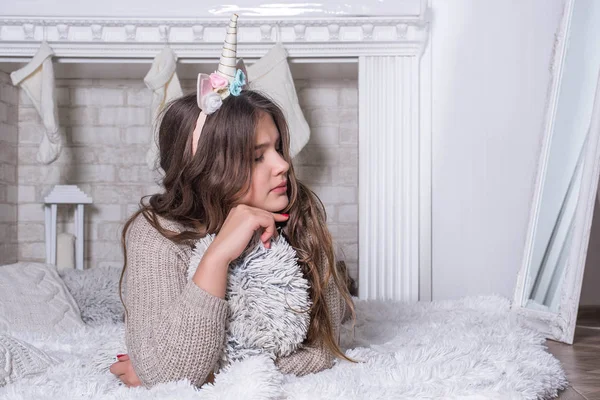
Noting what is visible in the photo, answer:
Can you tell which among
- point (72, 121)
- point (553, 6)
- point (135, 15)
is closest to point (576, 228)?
point (553, 6)

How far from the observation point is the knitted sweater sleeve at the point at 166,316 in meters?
1.12

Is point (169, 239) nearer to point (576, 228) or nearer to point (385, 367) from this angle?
point (385, 367)

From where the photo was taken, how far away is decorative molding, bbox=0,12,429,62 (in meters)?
2.82

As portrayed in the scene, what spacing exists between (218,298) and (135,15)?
1.98 m

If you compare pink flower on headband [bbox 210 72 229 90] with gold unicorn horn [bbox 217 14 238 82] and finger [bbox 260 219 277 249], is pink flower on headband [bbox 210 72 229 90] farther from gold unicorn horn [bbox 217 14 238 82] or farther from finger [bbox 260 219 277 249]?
finger [bbox 260 219 277 249]

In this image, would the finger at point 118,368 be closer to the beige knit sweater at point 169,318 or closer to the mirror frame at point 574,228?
the beige knit sweater at point 169,318

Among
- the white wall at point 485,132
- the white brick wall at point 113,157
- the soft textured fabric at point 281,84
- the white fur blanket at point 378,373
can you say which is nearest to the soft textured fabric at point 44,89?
the white brick wall at point 113,157

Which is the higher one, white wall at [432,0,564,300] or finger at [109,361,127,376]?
white wall at [432,0,564,300]

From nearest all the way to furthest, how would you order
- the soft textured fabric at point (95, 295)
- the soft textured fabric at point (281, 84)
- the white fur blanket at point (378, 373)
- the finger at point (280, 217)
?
1. the white fur blanket at point (378, 373)
2. the finger at point (280, 217)
3. the soft textured fabric at point (95, 295)
4. the soft textured fabric at point (281, 84)

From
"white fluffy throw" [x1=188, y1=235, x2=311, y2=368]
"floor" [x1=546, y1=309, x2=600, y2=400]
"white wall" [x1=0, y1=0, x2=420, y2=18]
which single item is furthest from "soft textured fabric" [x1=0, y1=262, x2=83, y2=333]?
"floor" [x1=546, y1=309, x2=600, y2=400]

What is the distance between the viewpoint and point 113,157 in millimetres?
3436

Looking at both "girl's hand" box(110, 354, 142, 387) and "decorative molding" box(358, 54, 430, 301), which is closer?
"girl's hand" box(110, 354, 142, 387)

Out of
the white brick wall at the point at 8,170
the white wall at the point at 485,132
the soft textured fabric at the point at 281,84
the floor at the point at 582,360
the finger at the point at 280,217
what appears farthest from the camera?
the white brick wall at the point at 8,170

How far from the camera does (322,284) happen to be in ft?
4.28
